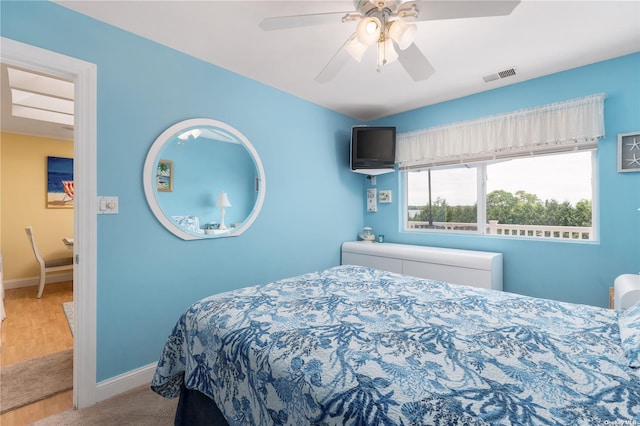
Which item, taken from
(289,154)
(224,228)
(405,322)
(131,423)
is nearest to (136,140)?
(224,228)

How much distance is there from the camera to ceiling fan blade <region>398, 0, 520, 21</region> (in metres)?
1.22

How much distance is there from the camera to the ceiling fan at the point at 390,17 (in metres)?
1.28

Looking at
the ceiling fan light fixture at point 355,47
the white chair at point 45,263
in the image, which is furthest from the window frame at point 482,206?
the white chair at point 45,263

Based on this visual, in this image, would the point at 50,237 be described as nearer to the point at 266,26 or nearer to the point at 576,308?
the point at 266,26

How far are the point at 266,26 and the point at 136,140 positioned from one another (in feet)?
4.04

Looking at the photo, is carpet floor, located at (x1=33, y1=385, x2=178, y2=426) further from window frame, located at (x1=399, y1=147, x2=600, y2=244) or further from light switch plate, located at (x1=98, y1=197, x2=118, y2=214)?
window frame, located at (x1=399, y1=147, x2=600, y2=244)

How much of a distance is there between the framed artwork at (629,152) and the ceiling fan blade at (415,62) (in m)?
1.76

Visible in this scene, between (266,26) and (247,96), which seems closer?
(266,26)

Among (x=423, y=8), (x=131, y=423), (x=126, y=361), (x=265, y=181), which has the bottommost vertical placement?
(x=131, y=423)

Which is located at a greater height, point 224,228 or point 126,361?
point 224,228

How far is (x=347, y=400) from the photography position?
30.9 inches

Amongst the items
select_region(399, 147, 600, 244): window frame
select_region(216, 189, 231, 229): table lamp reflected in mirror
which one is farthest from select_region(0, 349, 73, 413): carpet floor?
select_region(399, 147, 600, 244): window frame

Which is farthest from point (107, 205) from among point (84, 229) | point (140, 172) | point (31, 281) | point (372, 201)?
point (31, 281)

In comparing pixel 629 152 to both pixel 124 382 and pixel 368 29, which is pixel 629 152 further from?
pixel 124 382
